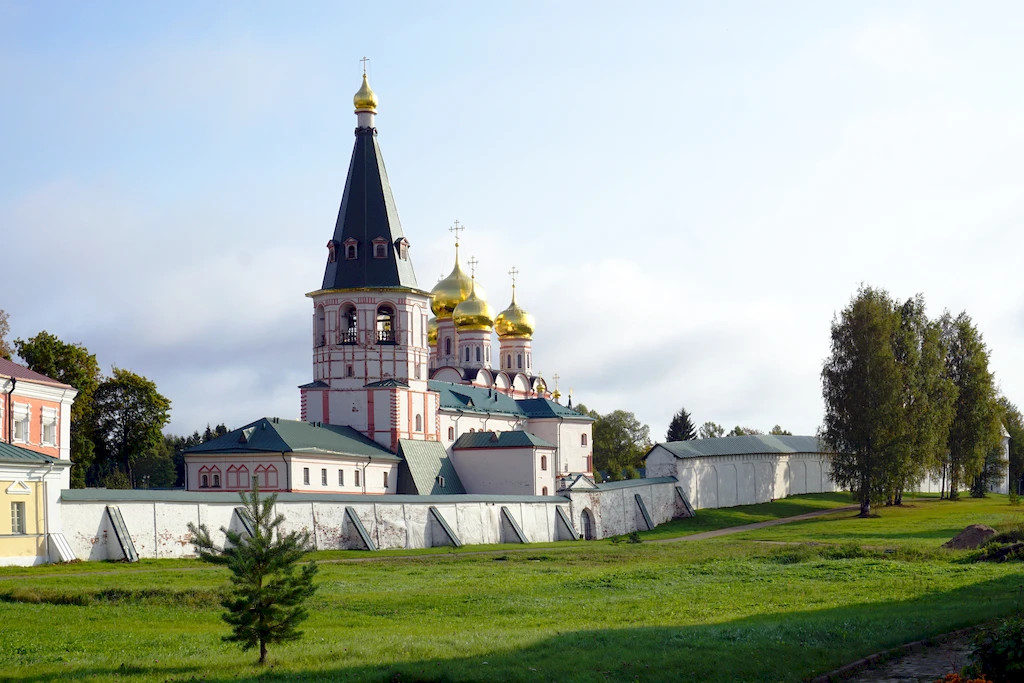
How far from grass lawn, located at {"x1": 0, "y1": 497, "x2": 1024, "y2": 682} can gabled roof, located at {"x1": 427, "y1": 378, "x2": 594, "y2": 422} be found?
2610 centimetres

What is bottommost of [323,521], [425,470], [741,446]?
[323,521]

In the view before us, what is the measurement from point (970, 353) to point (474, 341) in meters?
30.3

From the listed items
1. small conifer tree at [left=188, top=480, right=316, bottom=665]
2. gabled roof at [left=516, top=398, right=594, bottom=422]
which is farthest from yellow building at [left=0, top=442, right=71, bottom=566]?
gabled roof at [left=516, top=398, right=594, bottom=422]

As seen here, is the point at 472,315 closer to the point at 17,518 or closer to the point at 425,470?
the point at 425,470

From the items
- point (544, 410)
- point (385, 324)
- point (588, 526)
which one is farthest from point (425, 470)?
point (544, 410)

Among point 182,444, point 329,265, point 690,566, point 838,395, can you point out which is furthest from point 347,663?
point 182,444

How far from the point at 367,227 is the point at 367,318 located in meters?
4.31

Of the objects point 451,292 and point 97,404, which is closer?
point 97,404

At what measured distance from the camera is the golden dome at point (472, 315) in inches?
2985

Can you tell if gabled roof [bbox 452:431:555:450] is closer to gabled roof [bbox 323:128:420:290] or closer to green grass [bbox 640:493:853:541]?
green grass [bbox 640:493:853:541]

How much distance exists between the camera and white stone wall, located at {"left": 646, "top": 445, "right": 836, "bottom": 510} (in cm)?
6231

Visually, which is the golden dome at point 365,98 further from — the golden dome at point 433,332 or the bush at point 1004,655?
the bush at point 1004,655

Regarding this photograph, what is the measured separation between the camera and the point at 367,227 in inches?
2153

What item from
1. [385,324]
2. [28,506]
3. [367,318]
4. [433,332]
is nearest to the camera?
[28,506]
